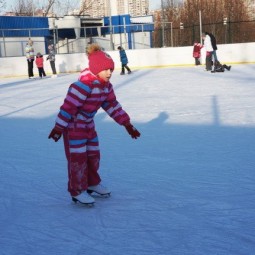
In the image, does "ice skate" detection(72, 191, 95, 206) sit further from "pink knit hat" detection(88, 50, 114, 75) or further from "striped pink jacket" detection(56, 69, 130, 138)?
"pink knit hat" detection(88, 50, 114, 75)

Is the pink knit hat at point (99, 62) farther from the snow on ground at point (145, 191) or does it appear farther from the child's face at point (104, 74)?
the snow on ground at point (145, 191)

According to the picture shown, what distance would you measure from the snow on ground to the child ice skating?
0.63 ft

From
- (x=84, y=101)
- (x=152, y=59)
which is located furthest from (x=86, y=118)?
(x=152, y=59)

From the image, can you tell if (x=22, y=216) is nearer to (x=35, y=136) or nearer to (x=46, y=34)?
(x=35, y=136)

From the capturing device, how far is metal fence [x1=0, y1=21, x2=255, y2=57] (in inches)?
837

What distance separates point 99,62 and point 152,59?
1759 centimetres

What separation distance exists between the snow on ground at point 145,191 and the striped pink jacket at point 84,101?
62cm

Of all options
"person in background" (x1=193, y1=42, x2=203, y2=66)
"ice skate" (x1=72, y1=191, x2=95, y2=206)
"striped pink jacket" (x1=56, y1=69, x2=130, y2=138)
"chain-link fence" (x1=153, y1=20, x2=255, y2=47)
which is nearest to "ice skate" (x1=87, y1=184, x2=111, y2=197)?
"ice skate" (x1=72, y1=191, x2=95, y2=206)

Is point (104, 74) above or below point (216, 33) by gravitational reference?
below

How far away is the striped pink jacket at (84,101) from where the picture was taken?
2.89 m

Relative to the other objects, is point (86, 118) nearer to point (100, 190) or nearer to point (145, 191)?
point (100, 190)

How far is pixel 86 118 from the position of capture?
3014mm

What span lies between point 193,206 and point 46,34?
74.0ft

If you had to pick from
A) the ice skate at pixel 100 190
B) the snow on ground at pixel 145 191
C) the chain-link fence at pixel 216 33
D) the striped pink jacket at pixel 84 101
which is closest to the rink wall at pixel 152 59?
the chain-link fence at pixel 216 33
